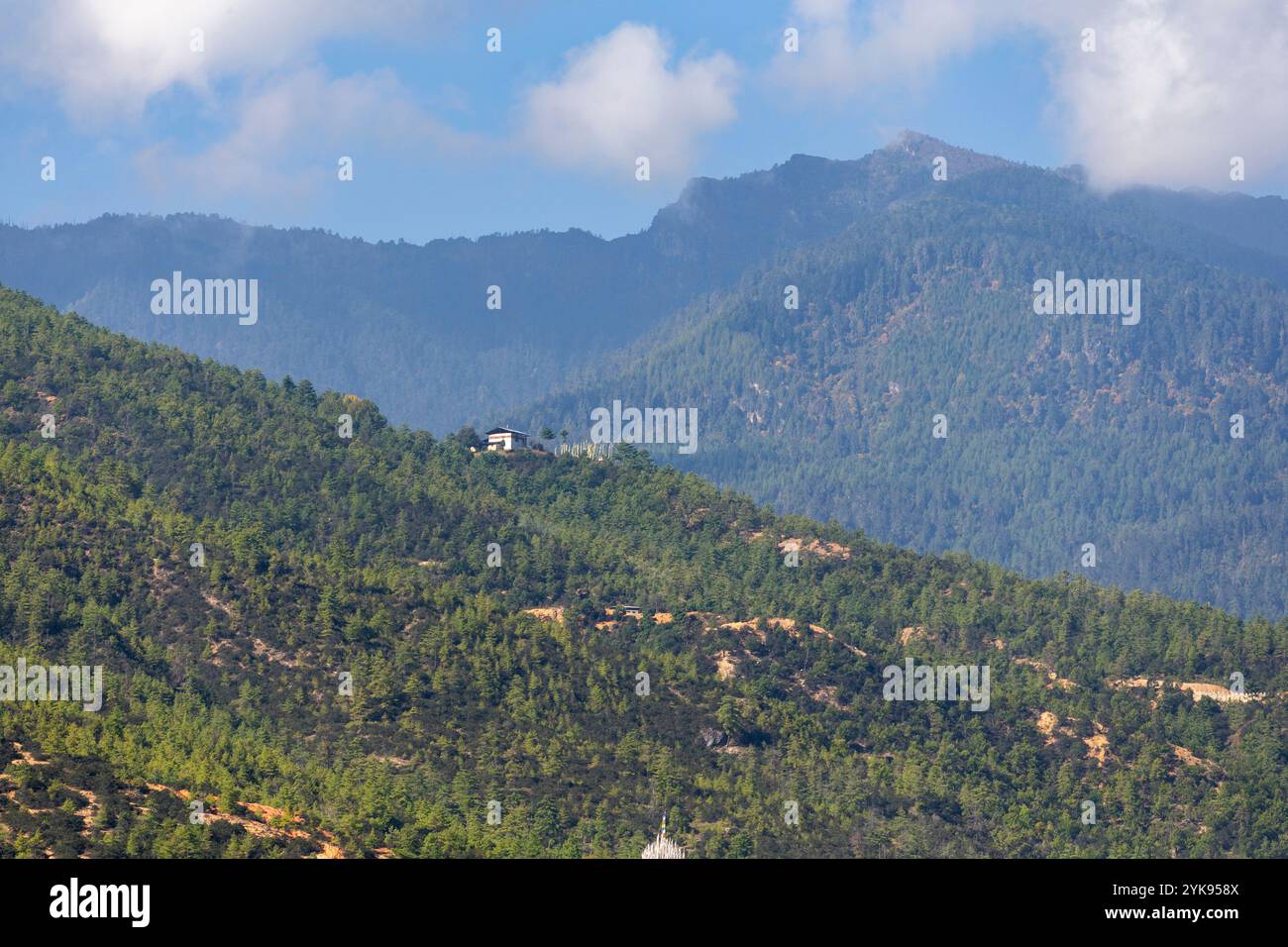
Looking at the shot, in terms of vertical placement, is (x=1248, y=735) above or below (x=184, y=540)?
below

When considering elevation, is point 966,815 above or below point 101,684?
below

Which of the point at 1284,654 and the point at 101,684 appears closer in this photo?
the point at 101,684

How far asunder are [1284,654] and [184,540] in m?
85.9

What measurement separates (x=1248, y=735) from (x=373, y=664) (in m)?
63.5

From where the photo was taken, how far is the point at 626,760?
519 feet

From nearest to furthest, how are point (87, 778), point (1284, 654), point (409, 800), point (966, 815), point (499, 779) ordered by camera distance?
1. point (87, 778)
2. point (409, 800)
3. point (499, 779)
4. point (966, 815)
5. point (1284, 654)
